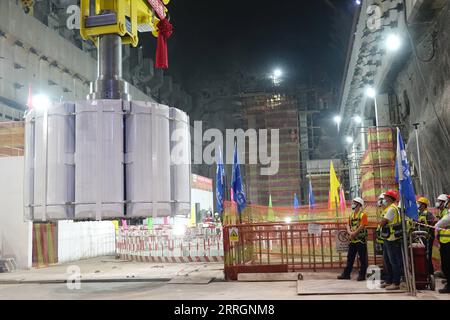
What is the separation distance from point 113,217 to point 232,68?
41256mm

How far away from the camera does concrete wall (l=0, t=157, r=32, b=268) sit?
14.8m

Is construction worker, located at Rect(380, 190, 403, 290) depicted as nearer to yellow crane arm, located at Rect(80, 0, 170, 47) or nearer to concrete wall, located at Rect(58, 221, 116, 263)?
yellow crane arm, located at Rect(80, 0, 170, 47)

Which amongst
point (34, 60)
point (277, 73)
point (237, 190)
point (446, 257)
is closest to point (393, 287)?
point (446, 257)

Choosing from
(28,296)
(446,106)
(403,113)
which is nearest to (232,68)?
(403,113)

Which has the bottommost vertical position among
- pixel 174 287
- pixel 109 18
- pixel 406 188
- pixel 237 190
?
pixel 174 287

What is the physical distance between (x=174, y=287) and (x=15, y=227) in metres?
7.49

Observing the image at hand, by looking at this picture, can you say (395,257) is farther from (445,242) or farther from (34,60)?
(34,60)

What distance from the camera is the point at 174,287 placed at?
9.91 metres

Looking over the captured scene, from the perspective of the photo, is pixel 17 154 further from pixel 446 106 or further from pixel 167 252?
pixel 446 106

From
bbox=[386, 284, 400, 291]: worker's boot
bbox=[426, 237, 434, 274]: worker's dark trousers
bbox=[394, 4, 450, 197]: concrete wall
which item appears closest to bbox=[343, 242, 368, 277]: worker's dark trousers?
bbox=[386, 284, 400, 291]: worker's boot

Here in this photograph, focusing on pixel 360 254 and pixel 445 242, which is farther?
pixel 360 254

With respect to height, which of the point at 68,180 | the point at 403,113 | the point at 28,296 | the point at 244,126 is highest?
the point at 244,126

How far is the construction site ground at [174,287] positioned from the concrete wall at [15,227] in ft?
3.00

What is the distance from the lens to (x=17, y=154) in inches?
644
